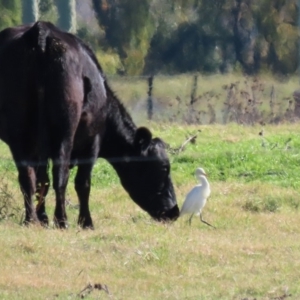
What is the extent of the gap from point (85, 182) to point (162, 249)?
2.39 meters

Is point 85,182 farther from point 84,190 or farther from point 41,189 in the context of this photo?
point 41,189

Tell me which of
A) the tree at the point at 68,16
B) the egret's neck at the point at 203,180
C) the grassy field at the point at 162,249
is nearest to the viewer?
the grassy field at the point at 162,249

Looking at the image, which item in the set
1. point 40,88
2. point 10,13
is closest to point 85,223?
point 40,88

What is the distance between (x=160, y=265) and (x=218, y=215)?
113 inches

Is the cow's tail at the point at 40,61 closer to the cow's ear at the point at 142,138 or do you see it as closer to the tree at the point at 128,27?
the cow's ear at the point at 142,138

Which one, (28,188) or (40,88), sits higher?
(40,88)

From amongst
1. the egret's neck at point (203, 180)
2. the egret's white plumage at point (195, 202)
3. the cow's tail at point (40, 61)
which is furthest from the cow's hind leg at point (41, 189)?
the egret's neck at point (203, 180)

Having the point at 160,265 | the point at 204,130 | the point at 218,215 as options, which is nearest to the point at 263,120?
the point at 204,130

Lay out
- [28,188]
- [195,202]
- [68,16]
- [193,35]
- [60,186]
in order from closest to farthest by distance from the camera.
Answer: [60,186]
[28,188]
[195,202]
[68,16]
[193,35]

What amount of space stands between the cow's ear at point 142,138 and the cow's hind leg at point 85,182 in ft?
1.67

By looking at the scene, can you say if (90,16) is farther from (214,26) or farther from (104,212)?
(104,212)

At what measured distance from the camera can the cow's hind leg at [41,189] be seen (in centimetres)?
963

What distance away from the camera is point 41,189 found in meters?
9.79

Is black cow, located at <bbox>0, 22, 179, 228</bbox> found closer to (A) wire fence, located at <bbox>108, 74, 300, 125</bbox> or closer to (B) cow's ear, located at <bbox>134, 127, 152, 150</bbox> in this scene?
(B) cow's ear, located at <bbox>134, 127, 152, 150</bbox>
